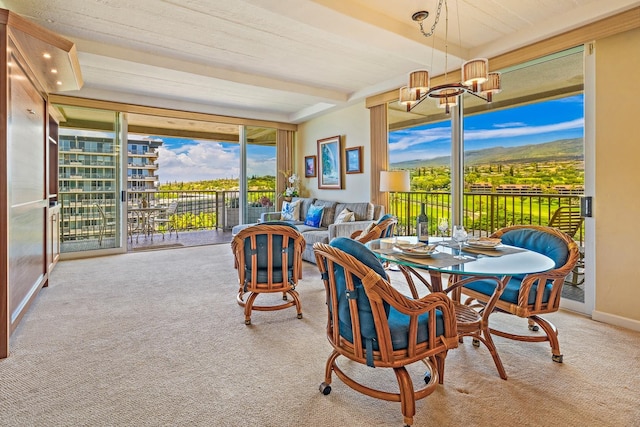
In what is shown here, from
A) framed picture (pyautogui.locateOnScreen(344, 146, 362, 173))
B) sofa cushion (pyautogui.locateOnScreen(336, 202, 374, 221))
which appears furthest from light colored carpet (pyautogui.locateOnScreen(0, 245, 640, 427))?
framed picture (pyautogui.locateOnScreen(344, 146, 362, 173))

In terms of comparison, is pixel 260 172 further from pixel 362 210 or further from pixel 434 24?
pixel 434 24

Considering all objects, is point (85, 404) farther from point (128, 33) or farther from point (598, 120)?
point (598, 120)

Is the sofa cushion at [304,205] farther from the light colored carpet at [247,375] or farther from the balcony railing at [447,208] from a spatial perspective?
the light colored carpet at [247,375]

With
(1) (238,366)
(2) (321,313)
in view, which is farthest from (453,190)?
(1) (238,366)

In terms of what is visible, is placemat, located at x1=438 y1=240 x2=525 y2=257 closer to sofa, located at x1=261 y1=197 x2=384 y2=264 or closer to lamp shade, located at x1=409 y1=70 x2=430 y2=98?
lamp shade, located at x1=409 y1=70 x2=430 y2=98

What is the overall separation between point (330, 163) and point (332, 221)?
1.38 m

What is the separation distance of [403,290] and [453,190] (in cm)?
147

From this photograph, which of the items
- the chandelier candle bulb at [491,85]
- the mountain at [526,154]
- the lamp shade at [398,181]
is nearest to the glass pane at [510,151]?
the mountain at [526,154]

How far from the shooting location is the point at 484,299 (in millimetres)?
2432

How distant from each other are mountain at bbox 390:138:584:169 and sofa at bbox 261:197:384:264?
4.34ft

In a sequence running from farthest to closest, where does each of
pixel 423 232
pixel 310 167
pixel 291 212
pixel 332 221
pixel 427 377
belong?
pixel 310 167
pixel 291 212
pixel 332 221
pixel 423 232
pixel 427 377

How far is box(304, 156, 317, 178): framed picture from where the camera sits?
7094 mm

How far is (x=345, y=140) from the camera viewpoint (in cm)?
617

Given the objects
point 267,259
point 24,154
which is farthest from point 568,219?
point 24,154
